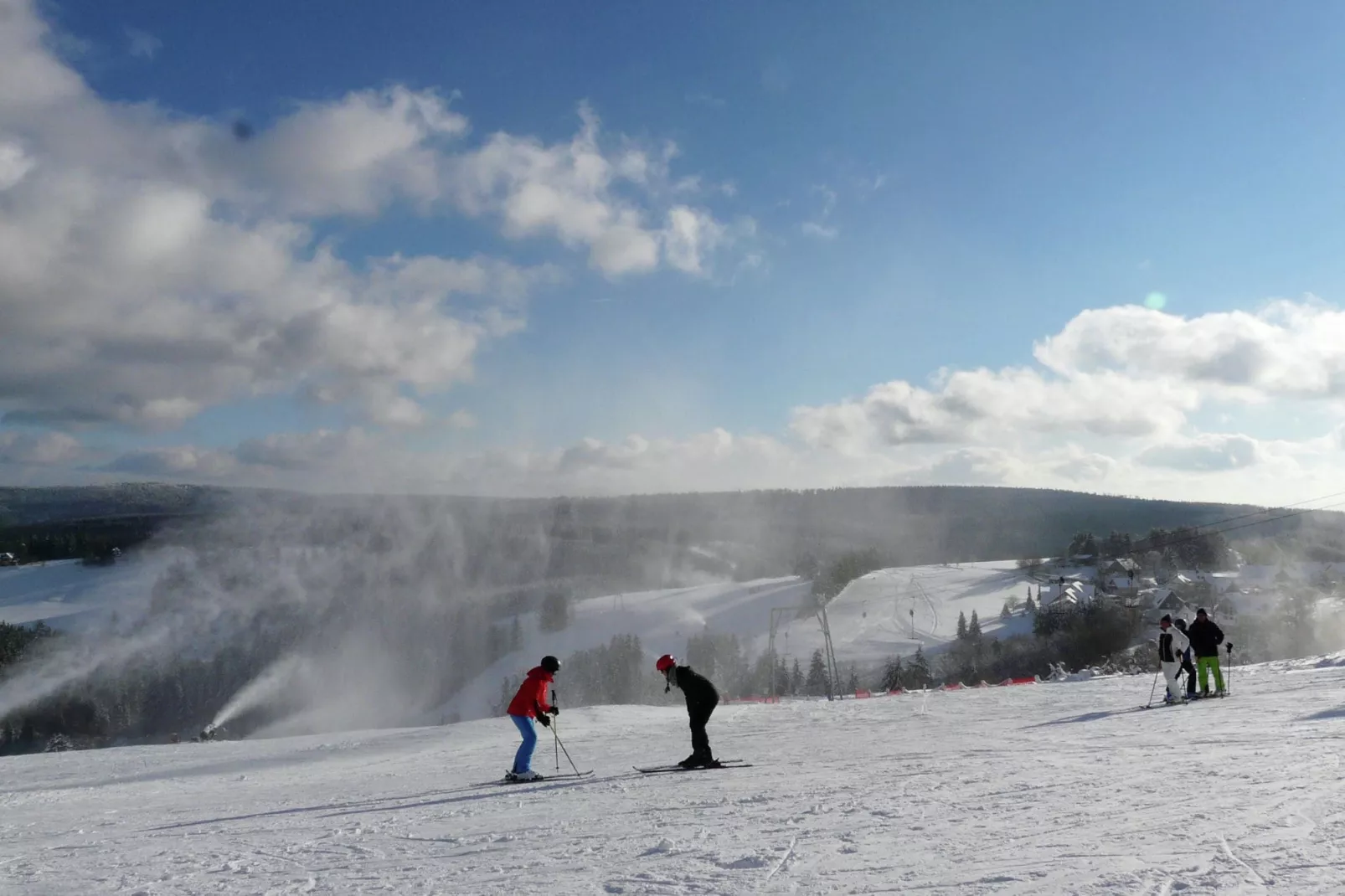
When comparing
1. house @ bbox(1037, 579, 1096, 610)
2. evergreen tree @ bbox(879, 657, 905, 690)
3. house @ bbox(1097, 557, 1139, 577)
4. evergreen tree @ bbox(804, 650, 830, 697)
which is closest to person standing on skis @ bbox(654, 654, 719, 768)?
evergreen tree @ bbox(879, 657, 905, 690)

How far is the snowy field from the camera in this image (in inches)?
260

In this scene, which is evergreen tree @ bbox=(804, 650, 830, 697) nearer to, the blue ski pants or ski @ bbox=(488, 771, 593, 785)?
ski @ bbox=(488, 771, 593, 785)

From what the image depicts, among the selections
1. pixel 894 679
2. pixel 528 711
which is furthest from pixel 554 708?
pixel 894 679

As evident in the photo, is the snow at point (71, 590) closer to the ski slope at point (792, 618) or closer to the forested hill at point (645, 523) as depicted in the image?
the forested hill at point (645, 523)

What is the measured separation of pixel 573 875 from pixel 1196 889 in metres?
4.39

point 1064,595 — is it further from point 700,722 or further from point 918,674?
point 700,722

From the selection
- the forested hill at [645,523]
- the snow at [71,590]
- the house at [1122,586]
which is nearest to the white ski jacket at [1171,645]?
the house at [1122,586]

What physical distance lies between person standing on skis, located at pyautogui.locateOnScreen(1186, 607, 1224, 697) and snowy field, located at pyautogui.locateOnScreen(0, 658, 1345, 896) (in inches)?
48.0

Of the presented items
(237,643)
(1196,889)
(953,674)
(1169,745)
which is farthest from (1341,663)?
(237,643)

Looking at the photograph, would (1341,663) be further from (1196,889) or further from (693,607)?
(693,607)

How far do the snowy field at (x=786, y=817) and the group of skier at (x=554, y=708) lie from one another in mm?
661

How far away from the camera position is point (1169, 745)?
12227 mm

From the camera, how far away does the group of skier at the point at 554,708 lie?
43.7 feet

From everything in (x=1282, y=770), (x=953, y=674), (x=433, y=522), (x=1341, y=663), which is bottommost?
(x=953, y=674)
